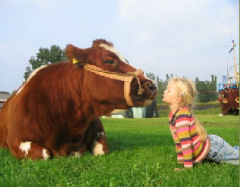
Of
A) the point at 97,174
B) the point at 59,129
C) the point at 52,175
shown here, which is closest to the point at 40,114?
the point at 59,129

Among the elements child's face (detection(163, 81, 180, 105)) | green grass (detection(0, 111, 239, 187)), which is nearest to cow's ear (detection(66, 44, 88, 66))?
child's face (detection(163, 81, 180, 105))

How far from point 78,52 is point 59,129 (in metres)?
1.33

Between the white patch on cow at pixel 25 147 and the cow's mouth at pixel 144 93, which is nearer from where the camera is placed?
the cow's mouth at pixel 144 93

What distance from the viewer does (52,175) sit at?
10.4ft

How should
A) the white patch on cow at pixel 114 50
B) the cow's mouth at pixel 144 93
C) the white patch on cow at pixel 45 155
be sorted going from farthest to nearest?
1. the white patch on cow at pixel 114 50
2. the white patch on cow at pixel 45 155
3. the cow's mouth at pixel 144 93

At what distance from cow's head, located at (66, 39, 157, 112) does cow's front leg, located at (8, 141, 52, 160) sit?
45.4 inches

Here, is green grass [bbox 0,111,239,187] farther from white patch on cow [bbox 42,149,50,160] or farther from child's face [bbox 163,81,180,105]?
child's face [bbox 163,81,180,105]

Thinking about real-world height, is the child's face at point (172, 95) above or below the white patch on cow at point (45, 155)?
above

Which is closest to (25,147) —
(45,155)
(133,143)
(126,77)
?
(45,155)

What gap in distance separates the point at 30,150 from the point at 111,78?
1718 millimetres

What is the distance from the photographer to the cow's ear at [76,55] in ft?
14.3

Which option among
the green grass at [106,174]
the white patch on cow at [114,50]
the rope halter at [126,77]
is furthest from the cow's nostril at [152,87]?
the green grass at [106,174]

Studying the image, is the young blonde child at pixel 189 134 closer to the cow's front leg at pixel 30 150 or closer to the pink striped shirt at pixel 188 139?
the pink striped shirt at pixel 188 139

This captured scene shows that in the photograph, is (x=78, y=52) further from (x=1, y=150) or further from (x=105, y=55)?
(x=1, y=150)
